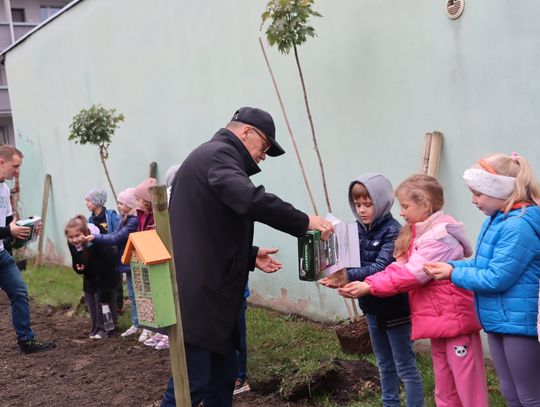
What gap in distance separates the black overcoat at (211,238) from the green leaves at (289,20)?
2139 millimetres

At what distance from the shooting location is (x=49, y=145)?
460 inches

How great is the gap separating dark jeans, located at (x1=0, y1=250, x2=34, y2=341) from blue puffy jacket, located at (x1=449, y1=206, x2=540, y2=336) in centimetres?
468

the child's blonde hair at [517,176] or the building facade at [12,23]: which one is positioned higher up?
the building facade at [12,23]

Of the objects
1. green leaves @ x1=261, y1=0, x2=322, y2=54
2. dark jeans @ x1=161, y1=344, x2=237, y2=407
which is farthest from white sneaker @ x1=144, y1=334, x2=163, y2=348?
green leaves @ x1=261, y1=0, x2=322, y2=54

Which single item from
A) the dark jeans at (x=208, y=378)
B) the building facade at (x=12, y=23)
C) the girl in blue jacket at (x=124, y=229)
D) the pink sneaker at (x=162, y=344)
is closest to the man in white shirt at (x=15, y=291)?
the girl in blue jacket at (x=124, y=229)

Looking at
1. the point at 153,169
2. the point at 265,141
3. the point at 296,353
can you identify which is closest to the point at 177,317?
the point at 265,141

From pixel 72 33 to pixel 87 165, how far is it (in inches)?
83.7

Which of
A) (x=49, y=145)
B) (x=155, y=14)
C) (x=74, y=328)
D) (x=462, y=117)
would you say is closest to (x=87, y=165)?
(x=49, y=145)

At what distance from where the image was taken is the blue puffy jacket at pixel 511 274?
2887mm

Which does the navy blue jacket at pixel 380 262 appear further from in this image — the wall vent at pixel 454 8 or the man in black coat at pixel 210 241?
the wall vent at pixel 454 8

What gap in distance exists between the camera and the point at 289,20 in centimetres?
509

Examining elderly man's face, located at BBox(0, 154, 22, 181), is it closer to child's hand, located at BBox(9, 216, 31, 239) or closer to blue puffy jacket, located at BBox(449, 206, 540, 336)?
child's hand, located at BBox(9, 216, 31, 239)

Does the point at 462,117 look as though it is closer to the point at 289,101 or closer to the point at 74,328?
the point at 289,101

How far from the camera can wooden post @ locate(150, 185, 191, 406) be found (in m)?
2.77
